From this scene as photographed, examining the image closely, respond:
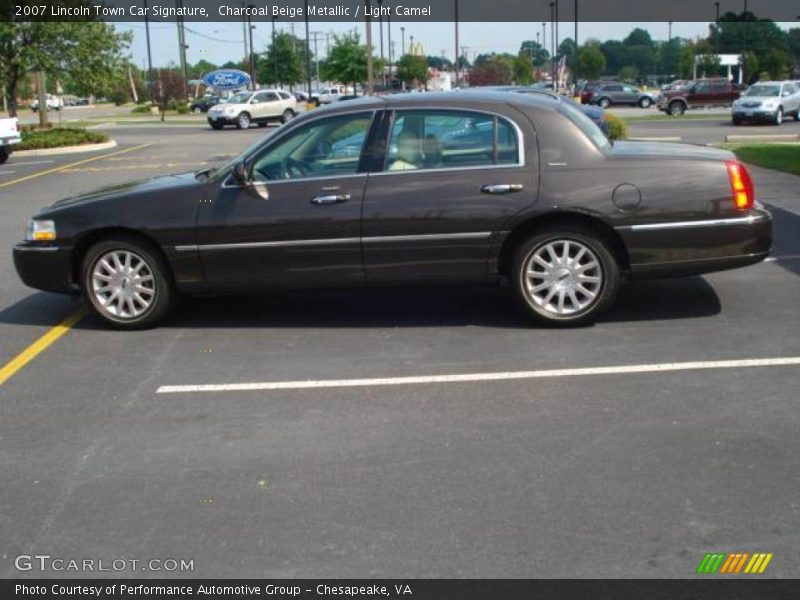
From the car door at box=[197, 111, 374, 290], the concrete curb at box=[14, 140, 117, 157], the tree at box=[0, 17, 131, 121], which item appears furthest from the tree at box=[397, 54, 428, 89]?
the car door at box=[197, 111, 374, 290]

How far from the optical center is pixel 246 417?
5355mm

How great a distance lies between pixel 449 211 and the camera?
6762 millimetres

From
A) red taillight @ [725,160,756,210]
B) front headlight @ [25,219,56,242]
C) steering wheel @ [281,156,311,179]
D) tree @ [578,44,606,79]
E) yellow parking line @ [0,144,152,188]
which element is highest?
tree @ [578,44,606,79]

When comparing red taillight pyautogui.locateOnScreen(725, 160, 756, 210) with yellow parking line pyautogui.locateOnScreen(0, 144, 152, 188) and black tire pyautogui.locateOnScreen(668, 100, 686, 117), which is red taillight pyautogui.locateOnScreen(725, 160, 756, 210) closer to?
yellow parking line pyautogui.locateOnScreen(0, 144, 152, 188)

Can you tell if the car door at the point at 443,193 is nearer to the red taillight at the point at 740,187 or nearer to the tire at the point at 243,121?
the red taillight at the point at 740,187

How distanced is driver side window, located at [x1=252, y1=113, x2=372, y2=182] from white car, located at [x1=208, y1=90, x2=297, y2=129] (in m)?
36.4

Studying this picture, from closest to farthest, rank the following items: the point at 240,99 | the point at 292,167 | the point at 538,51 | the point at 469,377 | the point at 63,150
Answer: the point at 469,377 < the point at 292,167 < the point at 63,150 < the point at 240,99 < the point at 538,51

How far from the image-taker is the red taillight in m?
6.76

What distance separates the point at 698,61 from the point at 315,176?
82676 millimetres

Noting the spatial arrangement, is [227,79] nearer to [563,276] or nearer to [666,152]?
[666,152]

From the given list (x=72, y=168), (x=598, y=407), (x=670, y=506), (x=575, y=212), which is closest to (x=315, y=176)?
(x=575, y=212)

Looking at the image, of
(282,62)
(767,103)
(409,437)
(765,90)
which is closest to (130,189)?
(409,437)

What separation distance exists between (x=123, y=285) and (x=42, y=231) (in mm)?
770

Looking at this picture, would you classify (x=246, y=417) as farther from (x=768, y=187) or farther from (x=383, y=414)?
(x=768, y=187)
